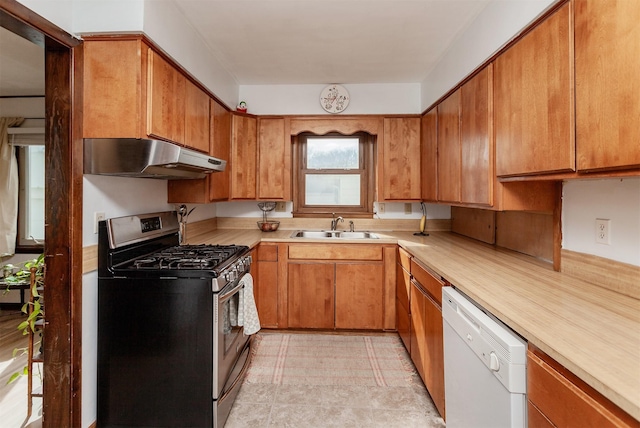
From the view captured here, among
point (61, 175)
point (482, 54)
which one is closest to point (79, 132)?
point (61, 175)

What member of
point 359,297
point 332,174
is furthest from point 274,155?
point 359,297

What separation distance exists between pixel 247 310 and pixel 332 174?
2.05 meters

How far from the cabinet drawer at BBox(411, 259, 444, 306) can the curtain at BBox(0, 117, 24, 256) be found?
4.29 m

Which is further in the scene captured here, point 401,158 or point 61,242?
point 401,158

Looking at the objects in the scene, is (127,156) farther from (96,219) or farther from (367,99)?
(367,99)

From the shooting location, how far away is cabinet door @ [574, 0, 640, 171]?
3.16 ft

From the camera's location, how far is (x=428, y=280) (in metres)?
1.99

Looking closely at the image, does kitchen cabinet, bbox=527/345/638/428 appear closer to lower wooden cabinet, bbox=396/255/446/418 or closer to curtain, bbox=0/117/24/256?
lower wooden cabinet, bbox=396/255/446/418

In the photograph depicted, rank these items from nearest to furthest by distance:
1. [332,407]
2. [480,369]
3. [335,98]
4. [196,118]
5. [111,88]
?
1. [480,369]
2. [111,88]
3. [332,407]
4. [196,118]
5. [335,98]

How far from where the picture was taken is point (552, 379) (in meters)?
0.88

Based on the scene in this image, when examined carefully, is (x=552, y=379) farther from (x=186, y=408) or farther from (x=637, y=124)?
(x=186, y=408)

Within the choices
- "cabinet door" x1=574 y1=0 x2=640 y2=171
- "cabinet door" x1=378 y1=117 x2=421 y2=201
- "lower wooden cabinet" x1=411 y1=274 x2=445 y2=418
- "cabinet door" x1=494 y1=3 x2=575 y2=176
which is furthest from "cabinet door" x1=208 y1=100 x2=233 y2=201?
"cabinet door" x1=574 y1=0 x2=640 y2=171

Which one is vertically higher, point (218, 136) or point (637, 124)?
point (218, 136)

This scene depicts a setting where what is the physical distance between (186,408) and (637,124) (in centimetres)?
223
